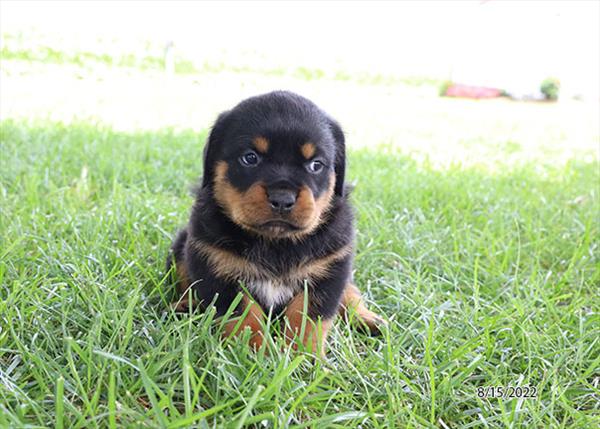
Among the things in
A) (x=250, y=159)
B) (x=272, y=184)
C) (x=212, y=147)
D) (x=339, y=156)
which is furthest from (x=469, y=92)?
(x=272, y=184)

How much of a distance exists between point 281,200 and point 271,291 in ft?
1.42

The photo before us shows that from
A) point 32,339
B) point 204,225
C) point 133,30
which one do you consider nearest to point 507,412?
point 204,225

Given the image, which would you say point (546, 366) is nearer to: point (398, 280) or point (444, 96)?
point (398, 280)

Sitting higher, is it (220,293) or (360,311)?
(220,293)

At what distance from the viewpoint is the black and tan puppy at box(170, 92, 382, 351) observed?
189cm

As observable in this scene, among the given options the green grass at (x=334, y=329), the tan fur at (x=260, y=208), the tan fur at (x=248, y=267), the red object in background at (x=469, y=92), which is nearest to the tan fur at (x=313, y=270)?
the tan fur at (x=248, y=267)

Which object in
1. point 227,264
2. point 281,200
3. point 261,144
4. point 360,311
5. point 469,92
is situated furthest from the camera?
point 469,92

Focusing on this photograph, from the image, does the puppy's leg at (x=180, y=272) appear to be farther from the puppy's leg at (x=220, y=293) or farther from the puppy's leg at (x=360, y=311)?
the puppy's leg at (x=360, y=311)

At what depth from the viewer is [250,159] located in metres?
1.98

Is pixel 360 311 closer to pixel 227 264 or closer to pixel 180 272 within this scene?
pixel 227 264

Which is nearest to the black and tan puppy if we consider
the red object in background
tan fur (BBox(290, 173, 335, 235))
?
tan fur (BBox(290, 173, 335, 235))

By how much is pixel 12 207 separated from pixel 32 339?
59.3 inches

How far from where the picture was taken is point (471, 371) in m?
1.81

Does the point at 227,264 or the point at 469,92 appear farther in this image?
the point at 469,92
